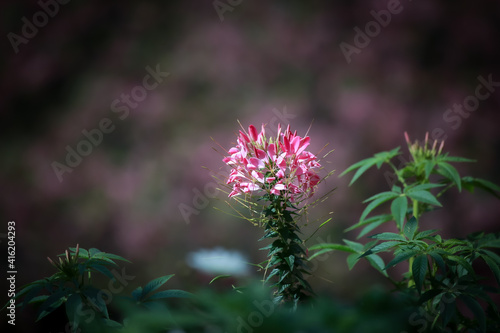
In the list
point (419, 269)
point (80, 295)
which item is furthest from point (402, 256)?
point (80, 295)

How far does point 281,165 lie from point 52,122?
1.59 m

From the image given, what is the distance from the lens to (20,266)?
1.88 m

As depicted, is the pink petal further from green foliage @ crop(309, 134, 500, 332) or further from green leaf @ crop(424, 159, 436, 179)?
green leaf @ crop(424, 159, 436, 179)

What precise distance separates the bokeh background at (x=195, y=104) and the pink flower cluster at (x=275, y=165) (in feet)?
3.47

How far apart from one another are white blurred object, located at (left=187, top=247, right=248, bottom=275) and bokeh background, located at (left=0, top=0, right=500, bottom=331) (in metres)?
0.06

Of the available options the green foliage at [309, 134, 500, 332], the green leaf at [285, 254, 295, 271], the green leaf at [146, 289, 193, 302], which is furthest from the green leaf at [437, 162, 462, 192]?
the green leaf at [146, 289, 193, 302]

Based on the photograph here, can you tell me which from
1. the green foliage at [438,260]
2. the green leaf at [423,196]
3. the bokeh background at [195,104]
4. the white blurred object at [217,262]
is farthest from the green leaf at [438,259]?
the bokeh background at [195,104]

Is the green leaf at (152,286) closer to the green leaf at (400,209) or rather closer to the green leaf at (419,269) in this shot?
the green leaf at (419,269)

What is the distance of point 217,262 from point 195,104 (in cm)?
91

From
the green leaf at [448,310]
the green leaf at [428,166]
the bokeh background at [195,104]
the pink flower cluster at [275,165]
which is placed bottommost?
the green leaf at [448,310]

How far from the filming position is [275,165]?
0.78 metres

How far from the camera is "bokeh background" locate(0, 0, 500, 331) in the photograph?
5.90 feet

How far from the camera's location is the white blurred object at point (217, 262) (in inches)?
49.7

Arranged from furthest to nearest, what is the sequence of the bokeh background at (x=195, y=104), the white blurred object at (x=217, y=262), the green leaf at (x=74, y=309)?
1. the bokeh background at (x=195, y=104)
2. the white blurred object at (x=217, y=262)
3. the green leaf at (x=74, y=309)
